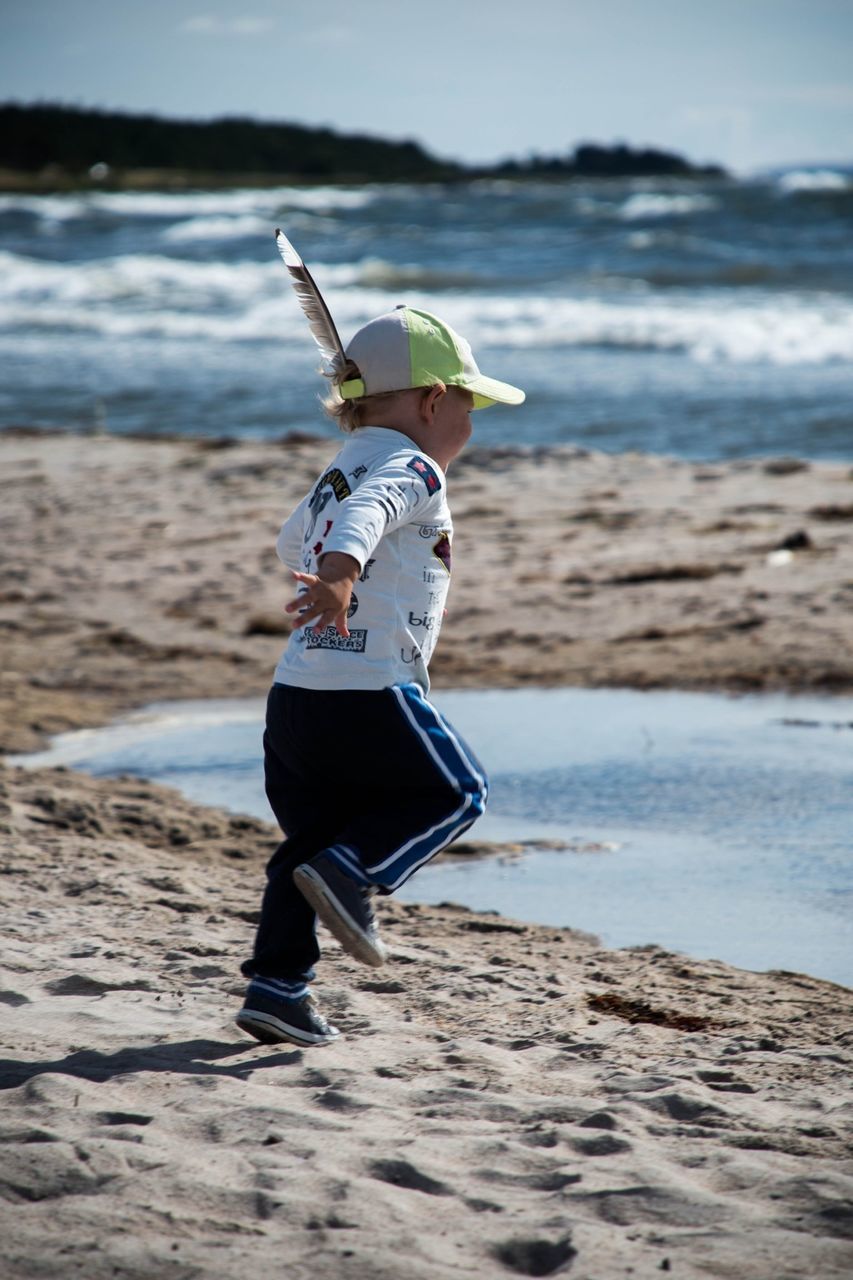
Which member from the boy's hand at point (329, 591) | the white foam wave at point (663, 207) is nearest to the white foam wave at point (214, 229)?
the white foam wave at point (663, 207)

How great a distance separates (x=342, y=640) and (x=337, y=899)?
1.65 feet

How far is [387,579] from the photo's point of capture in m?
2.68

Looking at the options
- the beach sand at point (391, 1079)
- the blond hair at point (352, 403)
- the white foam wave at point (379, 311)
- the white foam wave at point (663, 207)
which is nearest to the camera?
the beach sand at point (391, 1079)

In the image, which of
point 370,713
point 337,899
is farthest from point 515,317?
point 337,899

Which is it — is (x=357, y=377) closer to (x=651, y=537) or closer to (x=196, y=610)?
(x=196, y=610)

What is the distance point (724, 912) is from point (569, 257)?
22.3 m

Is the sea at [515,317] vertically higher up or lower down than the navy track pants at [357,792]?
higher up

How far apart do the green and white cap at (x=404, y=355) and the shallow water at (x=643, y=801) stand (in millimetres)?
→ 1634

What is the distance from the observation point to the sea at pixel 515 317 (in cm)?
1277

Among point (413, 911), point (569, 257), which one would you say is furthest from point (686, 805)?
point (569, 257)

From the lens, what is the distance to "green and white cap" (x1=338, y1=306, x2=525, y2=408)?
9.14ft

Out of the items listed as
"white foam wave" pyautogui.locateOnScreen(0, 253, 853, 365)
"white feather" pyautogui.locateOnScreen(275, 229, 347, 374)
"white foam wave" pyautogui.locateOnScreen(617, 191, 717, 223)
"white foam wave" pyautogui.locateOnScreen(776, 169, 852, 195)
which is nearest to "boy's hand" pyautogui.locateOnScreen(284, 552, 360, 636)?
"white feather" pyautogui.locateOnScreen(275, 229, 347, 374)

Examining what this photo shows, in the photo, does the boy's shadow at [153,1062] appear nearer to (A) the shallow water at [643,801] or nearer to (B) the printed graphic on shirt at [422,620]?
(B) the printed graphic on shirt at [422,620]

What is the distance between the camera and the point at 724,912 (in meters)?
3.72
